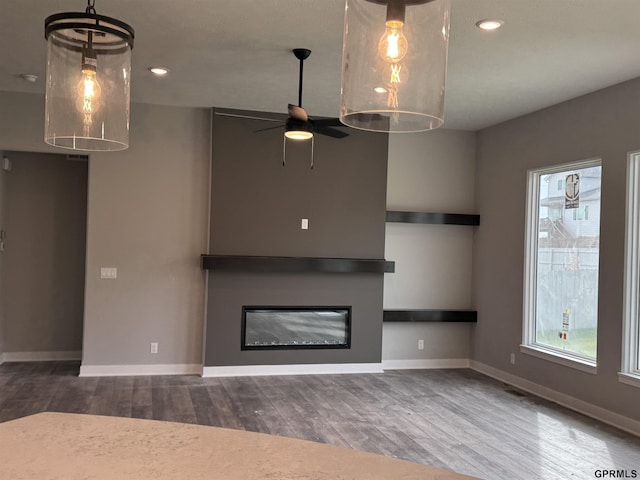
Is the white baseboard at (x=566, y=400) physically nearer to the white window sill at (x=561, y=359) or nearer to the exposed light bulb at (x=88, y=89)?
the white window sill at (x=561, y=359)

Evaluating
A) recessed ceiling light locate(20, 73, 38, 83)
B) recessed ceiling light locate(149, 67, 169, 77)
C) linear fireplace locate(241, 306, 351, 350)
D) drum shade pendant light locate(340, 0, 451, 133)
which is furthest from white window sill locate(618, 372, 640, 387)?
recessed ceiling light locate(20, 73, 38, 83)

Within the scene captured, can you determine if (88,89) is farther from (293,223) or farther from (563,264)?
(563,264)

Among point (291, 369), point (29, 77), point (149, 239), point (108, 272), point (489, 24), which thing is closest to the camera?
point (489, 24)

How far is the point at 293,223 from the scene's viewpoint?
6699 millimetres

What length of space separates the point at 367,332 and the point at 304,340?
0.75 metres

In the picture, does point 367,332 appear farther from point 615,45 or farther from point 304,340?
point 615,45

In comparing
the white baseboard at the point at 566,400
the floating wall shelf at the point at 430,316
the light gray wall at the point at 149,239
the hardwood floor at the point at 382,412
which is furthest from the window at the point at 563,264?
the light gray wall at the point at 149,239

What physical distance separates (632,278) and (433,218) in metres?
2.62

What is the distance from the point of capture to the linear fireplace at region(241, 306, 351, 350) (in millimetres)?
6562

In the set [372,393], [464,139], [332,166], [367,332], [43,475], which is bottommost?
[372,393]

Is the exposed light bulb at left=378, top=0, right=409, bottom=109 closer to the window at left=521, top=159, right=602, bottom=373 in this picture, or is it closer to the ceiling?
the ceiling

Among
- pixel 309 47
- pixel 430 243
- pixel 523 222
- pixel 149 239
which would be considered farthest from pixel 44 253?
pixel 523 222

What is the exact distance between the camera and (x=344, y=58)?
3.92 feet

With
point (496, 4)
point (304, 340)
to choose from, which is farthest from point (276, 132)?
point (496, 4)
